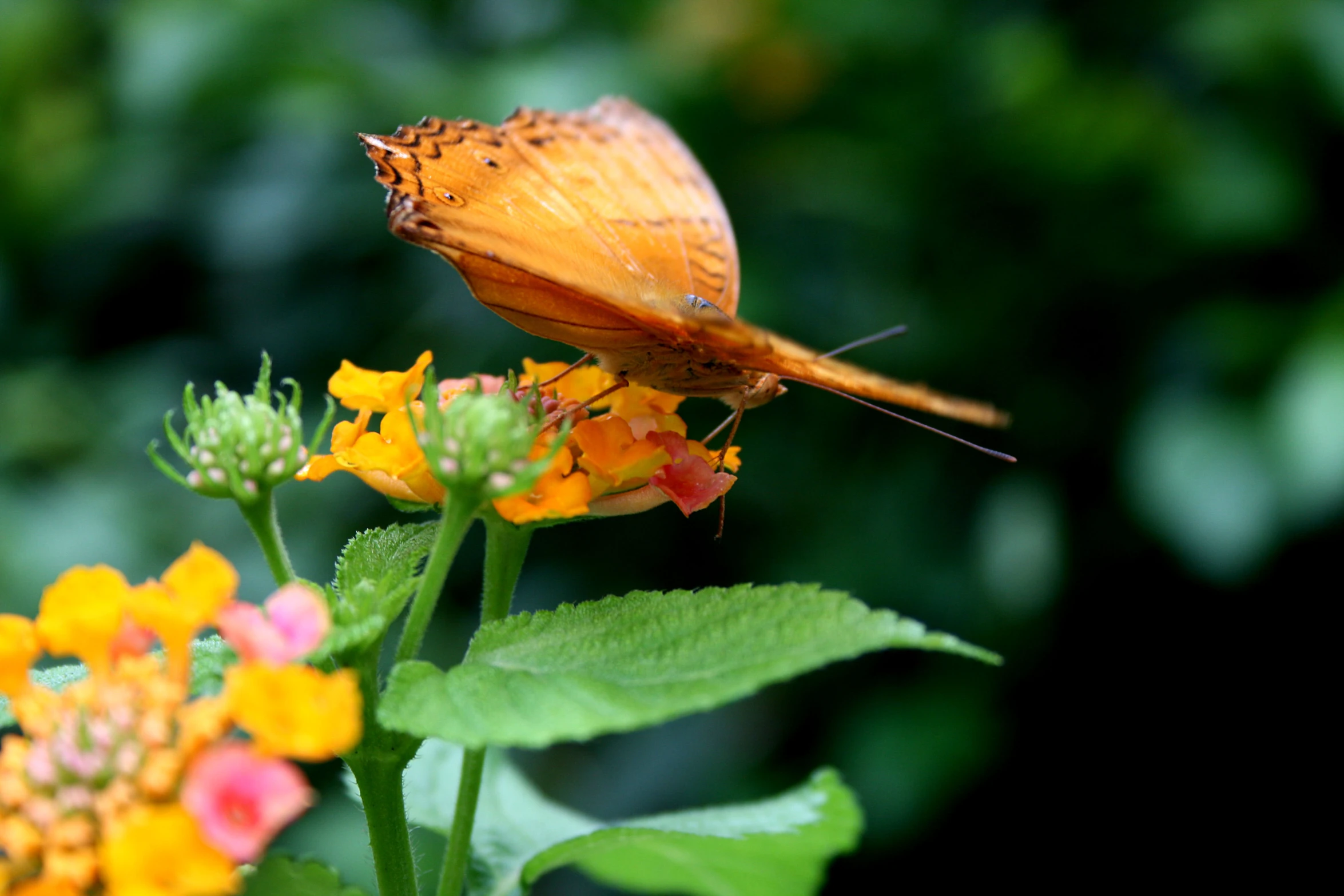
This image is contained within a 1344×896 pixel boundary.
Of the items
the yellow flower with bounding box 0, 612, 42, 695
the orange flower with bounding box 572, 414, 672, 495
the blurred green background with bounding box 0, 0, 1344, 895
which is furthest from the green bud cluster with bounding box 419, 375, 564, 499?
the blurred green background with bounding box 0, 0, 1344, 895

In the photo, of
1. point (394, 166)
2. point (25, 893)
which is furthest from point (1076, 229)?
point (25, 893)

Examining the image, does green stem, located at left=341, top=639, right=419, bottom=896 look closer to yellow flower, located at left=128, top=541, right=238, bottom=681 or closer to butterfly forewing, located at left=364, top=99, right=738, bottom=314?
yellow flower, located at left=128, top=541, right=238, bottom=681

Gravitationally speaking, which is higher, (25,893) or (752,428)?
(25,893)

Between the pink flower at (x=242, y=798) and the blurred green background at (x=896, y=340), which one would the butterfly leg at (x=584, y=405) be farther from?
the blurred green background at (x=896, y=340)

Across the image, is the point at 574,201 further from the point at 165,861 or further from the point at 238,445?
the point at 165,861

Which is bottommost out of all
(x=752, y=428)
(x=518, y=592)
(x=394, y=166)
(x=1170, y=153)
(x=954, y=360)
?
(x=518, y=592)

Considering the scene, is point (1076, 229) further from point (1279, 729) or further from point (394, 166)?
point (394, 166)

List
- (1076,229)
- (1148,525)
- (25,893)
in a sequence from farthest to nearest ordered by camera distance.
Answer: (1076,229), (1148,525), (25,893)
